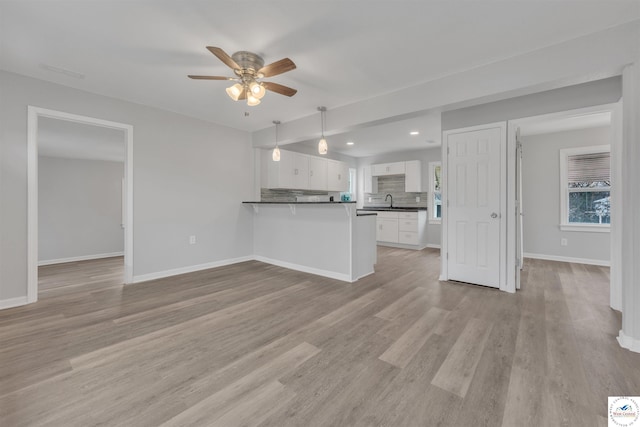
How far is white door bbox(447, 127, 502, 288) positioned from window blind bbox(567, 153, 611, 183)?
117 inches

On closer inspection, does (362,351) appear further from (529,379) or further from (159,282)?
(159,282)

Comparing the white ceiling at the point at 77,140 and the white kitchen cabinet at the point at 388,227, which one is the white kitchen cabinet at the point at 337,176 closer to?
the white kitchen cabinet at the point at 388,227

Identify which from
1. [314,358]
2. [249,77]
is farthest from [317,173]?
[314,358]

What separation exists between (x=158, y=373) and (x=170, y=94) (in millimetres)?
3211

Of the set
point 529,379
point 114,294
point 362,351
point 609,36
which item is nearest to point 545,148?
point 609,36

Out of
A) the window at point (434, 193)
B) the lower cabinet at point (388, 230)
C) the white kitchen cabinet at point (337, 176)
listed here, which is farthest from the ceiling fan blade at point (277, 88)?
the window at point (434, 193)

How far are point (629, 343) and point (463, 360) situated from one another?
52.9 inches

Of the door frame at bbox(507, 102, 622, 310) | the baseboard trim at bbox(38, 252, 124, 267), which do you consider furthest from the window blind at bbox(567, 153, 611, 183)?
the baseboard trim at bbox(38, 252, 124, 267)

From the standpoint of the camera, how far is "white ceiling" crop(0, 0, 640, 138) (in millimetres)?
1940

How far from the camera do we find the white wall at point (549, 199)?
478cm

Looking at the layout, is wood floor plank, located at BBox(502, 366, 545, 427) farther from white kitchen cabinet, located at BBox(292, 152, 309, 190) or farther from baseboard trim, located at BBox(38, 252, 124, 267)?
baseboard trim, located at BBox(38, 252, 124, 267)

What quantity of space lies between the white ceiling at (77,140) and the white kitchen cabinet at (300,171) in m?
3.04

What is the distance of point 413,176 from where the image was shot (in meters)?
6.87

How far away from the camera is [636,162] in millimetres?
2018
